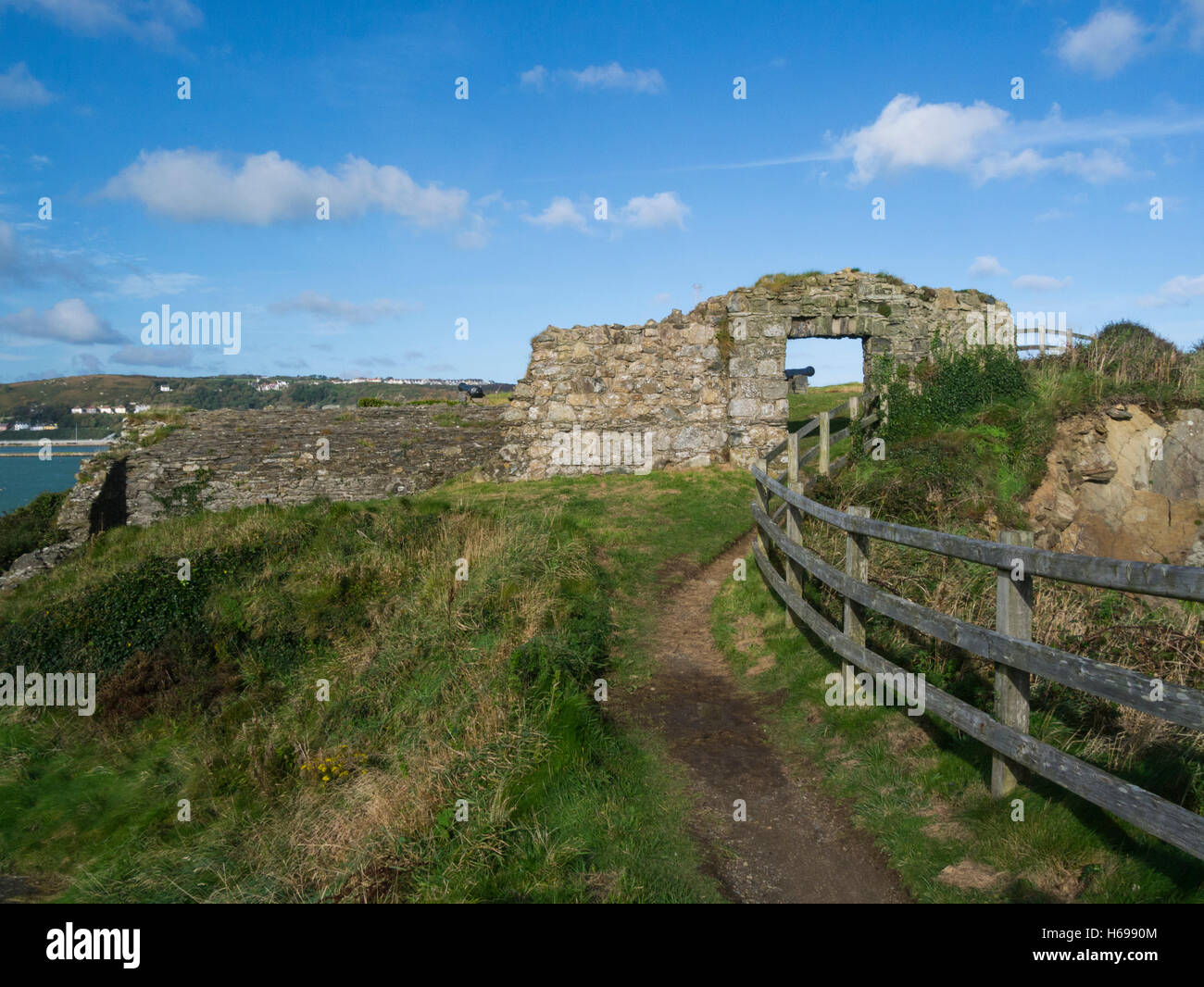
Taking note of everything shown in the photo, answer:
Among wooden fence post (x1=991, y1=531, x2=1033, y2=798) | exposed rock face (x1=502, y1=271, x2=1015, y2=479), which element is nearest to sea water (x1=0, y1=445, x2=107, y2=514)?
exposed rock face (x1=502, y1=271, x2=1015, y2=479)

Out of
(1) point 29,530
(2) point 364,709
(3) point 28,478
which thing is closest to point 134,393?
(3) point 28,478

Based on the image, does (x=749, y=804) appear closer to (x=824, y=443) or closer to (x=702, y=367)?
(x=824, y=443)

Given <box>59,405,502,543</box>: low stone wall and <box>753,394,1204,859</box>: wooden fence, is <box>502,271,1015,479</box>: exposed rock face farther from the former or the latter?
<box>753,394,1204,859</box>: wooden fence

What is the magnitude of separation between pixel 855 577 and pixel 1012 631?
210cm

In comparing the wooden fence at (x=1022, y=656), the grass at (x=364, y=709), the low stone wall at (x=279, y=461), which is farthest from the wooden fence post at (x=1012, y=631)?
the low stone wall at (x=279, y=461)

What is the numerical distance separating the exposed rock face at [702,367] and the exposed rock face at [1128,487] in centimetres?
448

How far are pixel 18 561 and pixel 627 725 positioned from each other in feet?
54.7

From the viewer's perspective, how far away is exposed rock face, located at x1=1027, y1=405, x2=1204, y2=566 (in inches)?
462

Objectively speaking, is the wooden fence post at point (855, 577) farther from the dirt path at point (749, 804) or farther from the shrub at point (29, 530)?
the shrub at point (29, 530)

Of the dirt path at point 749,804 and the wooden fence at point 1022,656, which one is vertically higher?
the wooden fence at point 1022,656

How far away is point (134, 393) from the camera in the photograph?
10112 cm

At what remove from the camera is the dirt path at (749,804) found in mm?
4273
